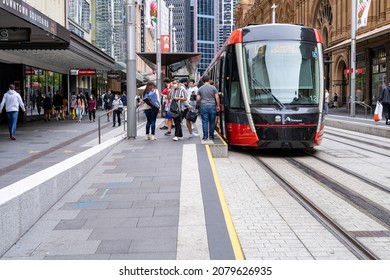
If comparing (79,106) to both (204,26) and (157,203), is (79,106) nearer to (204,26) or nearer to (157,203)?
(157,203)

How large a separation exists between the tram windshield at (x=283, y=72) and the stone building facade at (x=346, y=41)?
36.0ft

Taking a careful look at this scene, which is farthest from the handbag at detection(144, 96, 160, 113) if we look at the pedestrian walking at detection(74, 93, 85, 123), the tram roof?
the pedestrian walking at detection(74, 93, 85, 123)

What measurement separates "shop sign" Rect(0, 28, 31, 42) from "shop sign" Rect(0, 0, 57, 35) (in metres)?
0.99

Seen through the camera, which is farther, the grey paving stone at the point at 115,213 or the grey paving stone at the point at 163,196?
the grey paving stone at the point at 163,196

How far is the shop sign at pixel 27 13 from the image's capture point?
42.5 feet

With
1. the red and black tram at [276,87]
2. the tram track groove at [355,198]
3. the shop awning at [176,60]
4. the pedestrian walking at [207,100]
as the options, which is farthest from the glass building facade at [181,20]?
the tram track groove at [355,198]

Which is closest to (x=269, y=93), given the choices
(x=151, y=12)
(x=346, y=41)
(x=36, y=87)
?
(x=151, y=12)

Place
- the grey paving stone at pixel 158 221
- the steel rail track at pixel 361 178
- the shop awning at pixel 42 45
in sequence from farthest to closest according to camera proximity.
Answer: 1. the shop awning at pixel 42 45
2. the steel rail track at pixel 361 178
3. the grey paving stone at pixel 158 221

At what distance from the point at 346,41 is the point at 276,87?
25332mm

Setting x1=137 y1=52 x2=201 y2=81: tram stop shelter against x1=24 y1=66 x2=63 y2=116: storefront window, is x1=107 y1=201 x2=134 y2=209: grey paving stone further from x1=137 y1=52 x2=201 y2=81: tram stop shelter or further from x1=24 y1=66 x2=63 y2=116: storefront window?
x1=24 y1=66 x2=63 y2=116: storefront window

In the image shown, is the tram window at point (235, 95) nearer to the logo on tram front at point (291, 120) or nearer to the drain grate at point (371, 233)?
the logo on tram front at point (291, 120)

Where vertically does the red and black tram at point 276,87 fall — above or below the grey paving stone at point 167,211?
above

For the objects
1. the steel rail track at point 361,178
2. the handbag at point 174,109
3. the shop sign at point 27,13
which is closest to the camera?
the steel rail track at point 361,178

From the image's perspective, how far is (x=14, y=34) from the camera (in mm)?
17672
